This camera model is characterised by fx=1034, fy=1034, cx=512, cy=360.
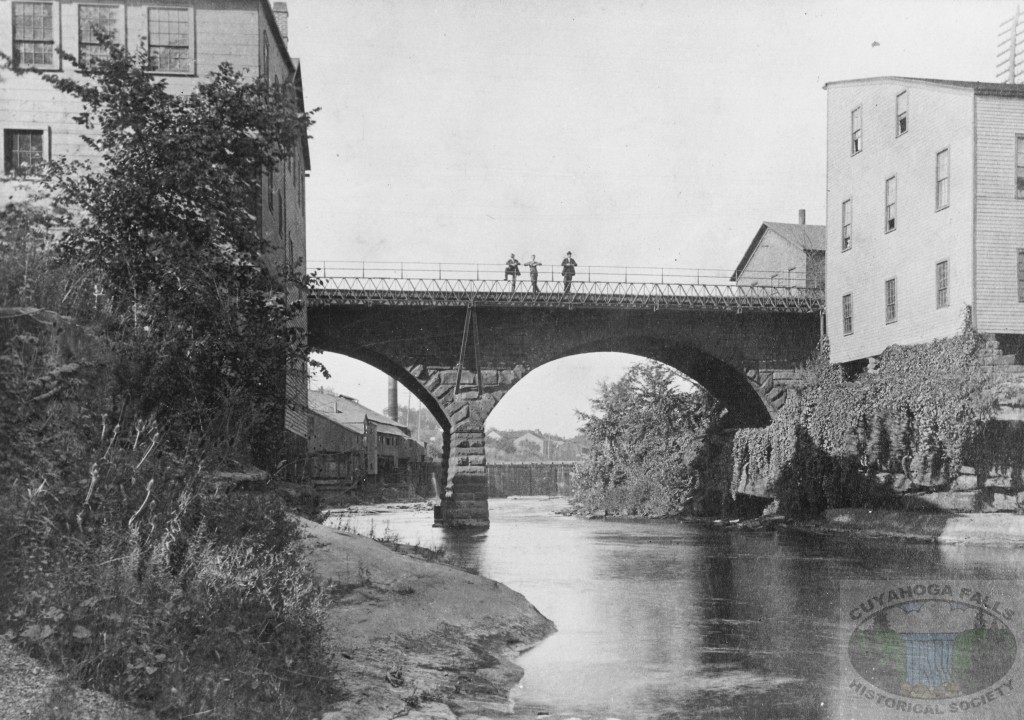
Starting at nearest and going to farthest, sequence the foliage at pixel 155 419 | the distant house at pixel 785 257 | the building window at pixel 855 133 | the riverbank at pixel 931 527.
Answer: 1. the foliage at pixel 155 419
2. the riverbank at pixel 931 527
3. the building window at pixel 855 133
4. the distant house at pixel 785 257

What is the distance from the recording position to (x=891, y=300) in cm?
3100

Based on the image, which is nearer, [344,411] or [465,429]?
[465,429]

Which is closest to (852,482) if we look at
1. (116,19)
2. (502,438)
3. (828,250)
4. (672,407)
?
(828,250)

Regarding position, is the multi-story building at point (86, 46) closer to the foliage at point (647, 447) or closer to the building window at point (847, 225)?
the building window at point (847, 225)

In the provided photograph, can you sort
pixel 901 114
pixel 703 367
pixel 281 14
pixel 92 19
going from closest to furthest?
pixel 92 19 < pixel 901 114 < pixel 281 14 < pixel 703 367

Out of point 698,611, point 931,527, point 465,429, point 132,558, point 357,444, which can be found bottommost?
point 357,444

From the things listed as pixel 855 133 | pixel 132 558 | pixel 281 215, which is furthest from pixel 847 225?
pixel 132 558

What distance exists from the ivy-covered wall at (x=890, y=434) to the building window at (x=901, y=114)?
6398mm

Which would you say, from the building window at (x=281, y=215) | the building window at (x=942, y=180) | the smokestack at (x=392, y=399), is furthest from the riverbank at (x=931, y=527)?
the smokestack at (x=392, y=399)

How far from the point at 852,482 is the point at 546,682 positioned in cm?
2253

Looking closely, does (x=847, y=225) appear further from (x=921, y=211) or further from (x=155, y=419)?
(x=155, y=419)

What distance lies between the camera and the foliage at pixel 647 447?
41.4 m

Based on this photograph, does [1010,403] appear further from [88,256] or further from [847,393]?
[88,256]

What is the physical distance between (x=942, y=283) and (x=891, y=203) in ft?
11.3
